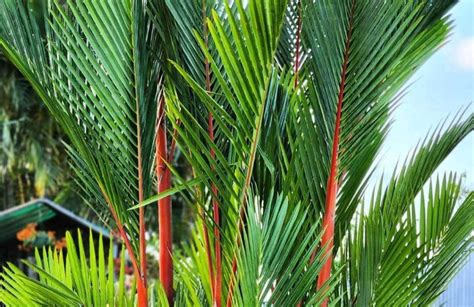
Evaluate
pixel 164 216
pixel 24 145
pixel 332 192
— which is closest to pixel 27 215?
pixel 24 145

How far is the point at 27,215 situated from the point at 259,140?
9.83ft

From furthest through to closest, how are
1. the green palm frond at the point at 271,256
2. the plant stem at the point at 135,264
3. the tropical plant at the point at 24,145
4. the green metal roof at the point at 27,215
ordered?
the tropical plant at the point at 24,145
the green metal roof at the point at 27,215
the plant stem at the point at 135,264
the green palm frond at the point at 271,256

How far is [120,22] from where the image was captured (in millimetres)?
896

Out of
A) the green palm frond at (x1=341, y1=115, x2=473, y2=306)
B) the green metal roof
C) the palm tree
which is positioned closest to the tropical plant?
the green metal roof

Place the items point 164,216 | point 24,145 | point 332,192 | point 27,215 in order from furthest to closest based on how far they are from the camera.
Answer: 1. point 24,145
2. point 27,215
3. point 164,216
4. point 332,192

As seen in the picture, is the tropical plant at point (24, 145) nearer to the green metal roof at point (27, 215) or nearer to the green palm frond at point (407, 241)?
the green metal roof at point (27, 215)

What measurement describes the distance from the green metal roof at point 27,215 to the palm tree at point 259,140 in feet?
8.73

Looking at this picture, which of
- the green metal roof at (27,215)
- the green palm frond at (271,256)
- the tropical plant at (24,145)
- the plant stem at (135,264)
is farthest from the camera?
the tropical plant at (24,145)

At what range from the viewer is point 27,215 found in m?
3.60

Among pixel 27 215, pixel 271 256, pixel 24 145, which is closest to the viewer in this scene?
pixel 271 256

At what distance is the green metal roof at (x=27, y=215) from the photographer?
3.53 metres

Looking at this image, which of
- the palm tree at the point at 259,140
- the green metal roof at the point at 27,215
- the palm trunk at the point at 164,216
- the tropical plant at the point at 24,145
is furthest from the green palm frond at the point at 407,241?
the tropical plant at the point at 24,145

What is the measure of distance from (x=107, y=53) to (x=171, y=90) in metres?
0.10

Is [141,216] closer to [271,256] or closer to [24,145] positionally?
[271,256]
